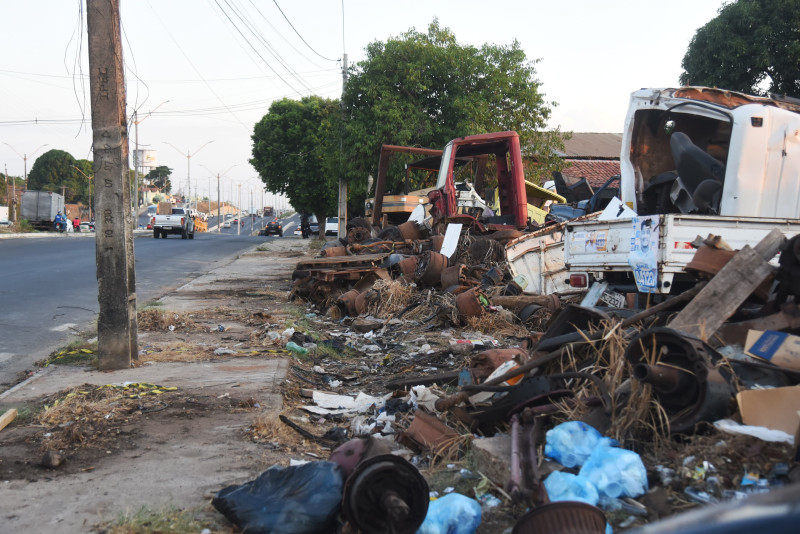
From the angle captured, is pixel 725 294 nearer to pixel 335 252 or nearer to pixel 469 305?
pixel 469 305

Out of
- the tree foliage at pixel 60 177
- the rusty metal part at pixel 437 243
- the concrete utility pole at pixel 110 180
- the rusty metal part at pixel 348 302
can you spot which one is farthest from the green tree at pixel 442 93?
the tree foliage at pixel 60 177

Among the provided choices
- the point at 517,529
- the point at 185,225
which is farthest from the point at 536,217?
the point at 185,225

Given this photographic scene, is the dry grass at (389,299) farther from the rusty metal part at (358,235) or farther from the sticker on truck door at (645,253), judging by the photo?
the rusty metal part at (358,235)

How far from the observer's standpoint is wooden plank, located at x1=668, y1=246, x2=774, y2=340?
3873mm

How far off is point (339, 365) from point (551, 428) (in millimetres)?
3731

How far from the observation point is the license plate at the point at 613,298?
6.68 meters

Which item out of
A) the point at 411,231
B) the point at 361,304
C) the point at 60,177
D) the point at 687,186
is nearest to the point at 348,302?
the point at 361,304

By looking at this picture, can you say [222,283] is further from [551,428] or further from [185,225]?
[185,225]

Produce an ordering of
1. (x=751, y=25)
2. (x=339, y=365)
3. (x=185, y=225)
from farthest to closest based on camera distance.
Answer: (x=185, y=225) → (x=751, y=25) → (x=339, y=365)

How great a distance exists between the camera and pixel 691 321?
3912 millimetres

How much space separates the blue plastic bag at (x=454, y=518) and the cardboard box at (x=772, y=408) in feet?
4.27

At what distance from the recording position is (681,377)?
10.5ft

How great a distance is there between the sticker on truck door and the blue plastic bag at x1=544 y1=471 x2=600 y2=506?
3352mm

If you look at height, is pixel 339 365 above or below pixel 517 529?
below
